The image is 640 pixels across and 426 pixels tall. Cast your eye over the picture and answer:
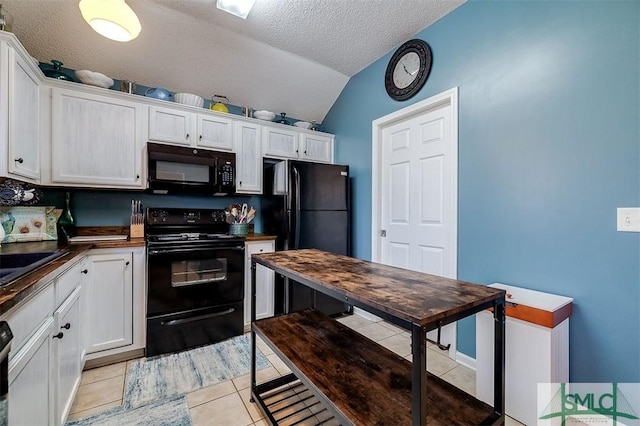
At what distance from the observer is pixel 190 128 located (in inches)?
107

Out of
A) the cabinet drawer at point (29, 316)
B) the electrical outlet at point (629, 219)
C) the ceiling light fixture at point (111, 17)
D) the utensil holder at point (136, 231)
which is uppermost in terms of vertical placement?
the ceiling light fixture at point (111, 17)

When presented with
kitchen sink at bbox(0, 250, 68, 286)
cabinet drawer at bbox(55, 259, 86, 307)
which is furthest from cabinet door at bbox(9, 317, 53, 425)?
kitchen sink at bbox(0, 250, 68, 286)

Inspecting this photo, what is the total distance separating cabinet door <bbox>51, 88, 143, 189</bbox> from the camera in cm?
218

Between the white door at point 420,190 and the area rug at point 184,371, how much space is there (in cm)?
168

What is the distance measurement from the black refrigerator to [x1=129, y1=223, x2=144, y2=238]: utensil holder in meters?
1.23

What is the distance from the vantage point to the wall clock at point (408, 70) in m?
2.51

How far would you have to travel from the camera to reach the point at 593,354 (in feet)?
5.09

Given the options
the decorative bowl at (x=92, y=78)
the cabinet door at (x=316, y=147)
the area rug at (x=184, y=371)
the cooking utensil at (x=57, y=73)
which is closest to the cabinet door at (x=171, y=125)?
the decorative bowl at (x=92, y=78)

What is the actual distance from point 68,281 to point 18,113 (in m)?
1.13

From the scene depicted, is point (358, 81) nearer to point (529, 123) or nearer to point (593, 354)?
point (529, 123)

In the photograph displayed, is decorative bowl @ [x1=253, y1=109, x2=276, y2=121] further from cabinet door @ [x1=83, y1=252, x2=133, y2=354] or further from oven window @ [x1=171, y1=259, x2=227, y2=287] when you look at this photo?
cabinet door @ [x1=83, y1=252, x2=133, y2=354]

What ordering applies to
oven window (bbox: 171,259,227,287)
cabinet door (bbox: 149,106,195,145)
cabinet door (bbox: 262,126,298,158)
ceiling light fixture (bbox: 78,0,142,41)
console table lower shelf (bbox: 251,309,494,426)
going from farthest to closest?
cabinet door (bbox: 262,126,298,158), cabinet door (bbox: 149,106,195,145), oven window (bbox: 171,259,227,287), ceiling light fixture (bbox: 78,0,142,41), console table lower shelf (bbox: 251,309,494,426)

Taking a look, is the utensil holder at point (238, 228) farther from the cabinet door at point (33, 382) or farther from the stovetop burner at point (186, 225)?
the cabinet door at point (33, 382)

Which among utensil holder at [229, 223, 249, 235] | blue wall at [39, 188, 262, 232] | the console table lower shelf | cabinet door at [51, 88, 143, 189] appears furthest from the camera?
utensil holder at [229, 223, 249, 235]
